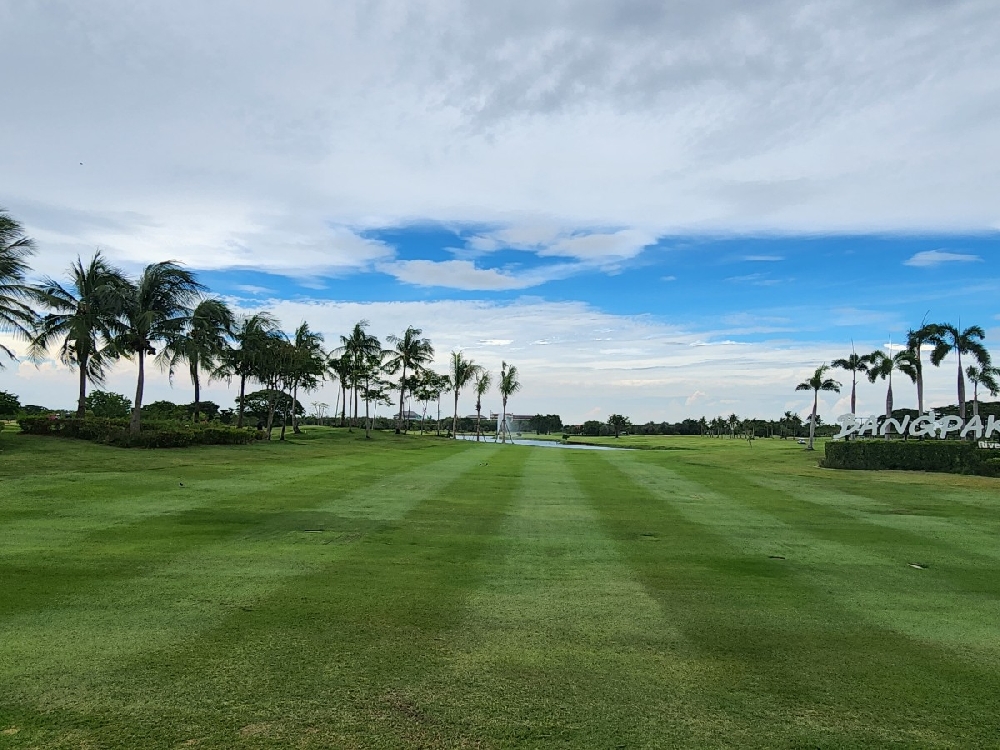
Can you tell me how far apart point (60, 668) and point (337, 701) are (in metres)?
2.14

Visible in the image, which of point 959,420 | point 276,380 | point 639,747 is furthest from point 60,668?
point 276,380

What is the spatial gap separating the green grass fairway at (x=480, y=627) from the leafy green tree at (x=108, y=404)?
110ft

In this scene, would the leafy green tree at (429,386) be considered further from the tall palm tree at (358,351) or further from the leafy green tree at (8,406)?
the leafy green tree at (8,406)

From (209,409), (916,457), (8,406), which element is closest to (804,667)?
(916,457)

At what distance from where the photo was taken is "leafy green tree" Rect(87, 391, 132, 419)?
43.3 m

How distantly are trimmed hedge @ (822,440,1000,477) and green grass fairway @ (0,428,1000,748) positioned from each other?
54.4 ft

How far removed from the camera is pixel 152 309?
3225cm

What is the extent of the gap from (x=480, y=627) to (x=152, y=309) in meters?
31.4

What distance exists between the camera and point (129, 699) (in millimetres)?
4387

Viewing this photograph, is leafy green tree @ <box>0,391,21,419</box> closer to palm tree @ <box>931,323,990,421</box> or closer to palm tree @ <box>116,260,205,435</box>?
palm tree @ <box>116,260,205,435</box>

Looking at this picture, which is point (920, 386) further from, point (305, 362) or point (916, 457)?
point (305, 362)

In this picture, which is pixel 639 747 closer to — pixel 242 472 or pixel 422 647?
pixel 422 647

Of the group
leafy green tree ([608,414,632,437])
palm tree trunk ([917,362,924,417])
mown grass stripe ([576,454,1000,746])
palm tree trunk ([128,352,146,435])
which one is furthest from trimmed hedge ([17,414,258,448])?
leafy green tree ([608,414,632,437])

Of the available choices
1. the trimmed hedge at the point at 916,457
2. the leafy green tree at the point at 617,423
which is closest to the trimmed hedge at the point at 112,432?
the trimmed hedge at the point at 916,457
